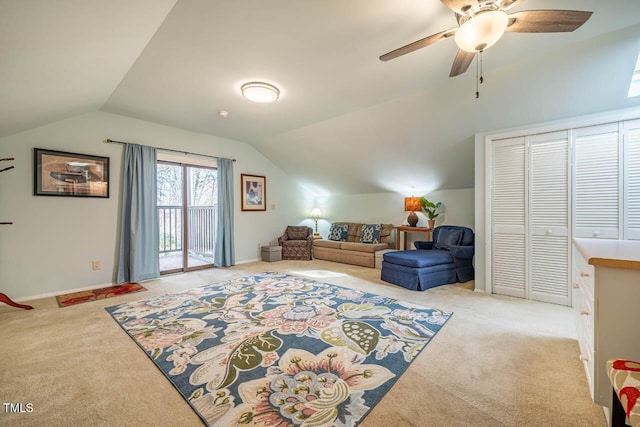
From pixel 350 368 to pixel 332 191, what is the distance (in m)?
5.39

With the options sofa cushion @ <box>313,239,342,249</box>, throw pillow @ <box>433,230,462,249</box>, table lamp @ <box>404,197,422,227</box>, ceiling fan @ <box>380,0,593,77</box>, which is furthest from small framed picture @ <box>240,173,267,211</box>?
ceiling fan @ <box>380,0,593,77</box>

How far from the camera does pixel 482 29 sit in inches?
60.2

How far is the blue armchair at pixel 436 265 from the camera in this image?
372 cm

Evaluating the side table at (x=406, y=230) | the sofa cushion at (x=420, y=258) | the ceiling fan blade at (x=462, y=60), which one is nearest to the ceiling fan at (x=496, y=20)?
the ceiling fan blade at (x=462, y=60)

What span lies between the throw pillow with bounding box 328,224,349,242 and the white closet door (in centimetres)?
415

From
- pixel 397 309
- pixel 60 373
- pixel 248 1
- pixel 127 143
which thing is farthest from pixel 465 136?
pixel 127 143

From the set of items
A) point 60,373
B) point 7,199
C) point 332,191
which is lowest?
point 60,373

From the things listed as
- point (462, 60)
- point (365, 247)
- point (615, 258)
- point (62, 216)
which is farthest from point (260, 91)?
point (365, 247)

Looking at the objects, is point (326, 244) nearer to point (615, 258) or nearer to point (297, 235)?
point (297, 235)

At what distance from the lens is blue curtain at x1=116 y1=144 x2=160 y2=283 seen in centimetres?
412

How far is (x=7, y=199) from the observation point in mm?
3248

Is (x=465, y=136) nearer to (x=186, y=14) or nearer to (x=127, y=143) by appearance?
(x=186, y=14)

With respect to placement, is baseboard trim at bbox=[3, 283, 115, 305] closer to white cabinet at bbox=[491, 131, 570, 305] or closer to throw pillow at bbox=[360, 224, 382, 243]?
throw pillow at bbox=[360, 224, 382, 243]

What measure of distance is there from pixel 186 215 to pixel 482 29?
16.5 feet
